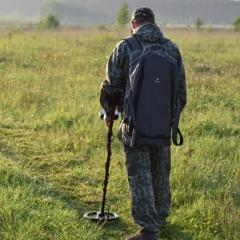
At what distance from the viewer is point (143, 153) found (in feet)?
12.0

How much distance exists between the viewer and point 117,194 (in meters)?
4.95

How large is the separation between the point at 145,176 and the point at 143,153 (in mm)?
190

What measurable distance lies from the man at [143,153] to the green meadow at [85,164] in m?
0.47

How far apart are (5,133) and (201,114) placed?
3204mm

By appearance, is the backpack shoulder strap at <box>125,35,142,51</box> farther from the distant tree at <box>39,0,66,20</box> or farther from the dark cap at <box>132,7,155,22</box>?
the distant tree at <box>39,0,66,20</box>

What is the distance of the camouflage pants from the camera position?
3.67m

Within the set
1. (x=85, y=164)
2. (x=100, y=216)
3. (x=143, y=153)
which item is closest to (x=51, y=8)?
(x=85, y=164)

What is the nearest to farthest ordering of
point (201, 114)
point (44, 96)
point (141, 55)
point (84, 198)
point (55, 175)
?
1. point (141, 55)
2. point (84, 198)
3. point (55, 175)
4. point (201, 114)
5. point (44, 96)

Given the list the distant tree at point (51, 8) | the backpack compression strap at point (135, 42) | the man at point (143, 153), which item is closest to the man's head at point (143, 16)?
the man at point (143, 153)

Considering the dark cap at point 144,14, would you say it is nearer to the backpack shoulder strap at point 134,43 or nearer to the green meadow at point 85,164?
the backpack shoulder strap at point 134,43

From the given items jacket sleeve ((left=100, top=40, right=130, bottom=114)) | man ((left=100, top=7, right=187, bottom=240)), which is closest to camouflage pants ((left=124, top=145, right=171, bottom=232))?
man ((left=100, top=7, right=187, bottom=240))

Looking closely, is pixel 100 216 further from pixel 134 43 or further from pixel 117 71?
pixel 134 43

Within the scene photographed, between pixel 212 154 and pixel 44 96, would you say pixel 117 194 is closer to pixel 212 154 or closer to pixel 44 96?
pixel 212 154

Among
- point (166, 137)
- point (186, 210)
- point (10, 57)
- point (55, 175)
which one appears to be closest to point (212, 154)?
point (186, 210)
